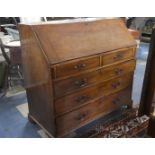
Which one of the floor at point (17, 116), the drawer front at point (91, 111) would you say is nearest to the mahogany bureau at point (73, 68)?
the drawer front at point (91, 111)

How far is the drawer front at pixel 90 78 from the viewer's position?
5.26 ft

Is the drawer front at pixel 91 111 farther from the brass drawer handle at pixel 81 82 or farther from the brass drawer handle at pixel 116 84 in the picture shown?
the brass drawer handle at pixel 81 82

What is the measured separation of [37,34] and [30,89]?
25.3 inches

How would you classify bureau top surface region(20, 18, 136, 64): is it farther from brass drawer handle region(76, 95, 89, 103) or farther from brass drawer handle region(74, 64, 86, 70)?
brass drawer handle region(76, 95, 89, 103)

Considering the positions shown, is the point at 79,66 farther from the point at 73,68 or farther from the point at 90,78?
the point at 90,78

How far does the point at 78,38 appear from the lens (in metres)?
1.70

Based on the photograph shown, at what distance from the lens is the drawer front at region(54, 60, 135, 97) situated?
1603 millimetres

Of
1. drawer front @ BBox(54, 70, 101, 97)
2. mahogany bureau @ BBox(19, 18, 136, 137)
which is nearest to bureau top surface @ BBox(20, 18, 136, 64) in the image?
mahogany bureau @ BBox(19, 18, 136, 137)

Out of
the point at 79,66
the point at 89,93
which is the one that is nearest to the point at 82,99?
the point at 89,93

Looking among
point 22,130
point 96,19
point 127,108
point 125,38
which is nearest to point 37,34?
point 96,19

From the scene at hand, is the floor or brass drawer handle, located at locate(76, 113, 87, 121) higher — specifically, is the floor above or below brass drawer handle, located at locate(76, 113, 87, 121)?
below

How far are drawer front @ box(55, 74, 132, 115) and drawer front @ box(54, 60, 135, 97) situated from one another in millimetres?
58

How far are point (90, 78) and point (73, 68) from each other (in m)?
0.24
